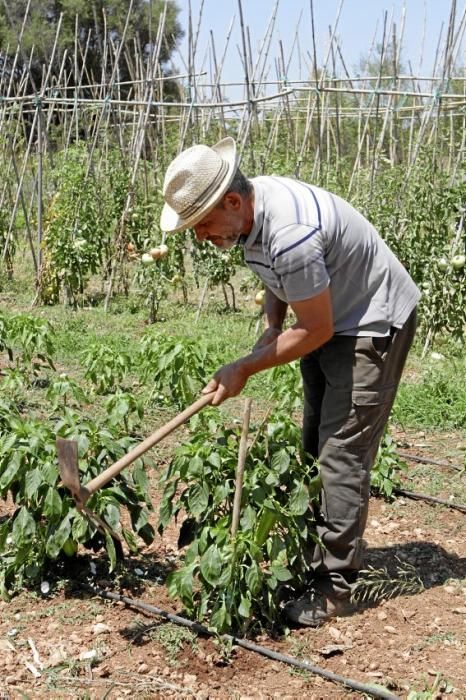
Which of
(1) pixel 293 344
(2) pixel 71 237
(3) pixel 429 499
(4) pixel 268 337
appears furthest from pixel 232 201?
(2) pixel 71 237

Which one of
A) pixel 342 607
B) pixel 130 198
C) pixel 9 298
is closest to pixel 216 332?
pixel 130 198

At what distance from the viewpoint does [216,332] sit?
8000mm

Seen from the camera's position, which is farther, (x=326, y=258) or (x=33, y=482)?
(x=33, y=482)

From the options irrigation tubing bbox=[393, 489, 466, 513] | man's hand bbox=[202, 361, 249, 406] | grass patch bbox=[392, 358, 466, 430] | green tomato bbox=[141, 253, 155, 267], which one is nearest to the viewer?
man's hand bbox=[202, 361, 249, 406]

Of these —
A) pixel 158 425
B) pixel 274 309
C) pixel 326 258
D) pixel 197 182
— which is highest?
pixel 197 182

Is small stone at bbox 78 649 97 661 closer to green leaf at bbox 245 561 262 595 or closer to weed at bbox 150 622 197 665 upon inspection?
weed at bbox 150 622 197 665

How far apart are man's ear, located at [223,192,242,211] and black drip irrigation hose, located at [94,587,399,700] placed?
147cm

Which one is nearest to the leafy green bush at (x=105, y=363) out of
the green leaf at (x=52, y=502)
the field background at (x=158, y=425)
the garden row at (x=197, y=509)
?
the field background at (x=158, y=425)

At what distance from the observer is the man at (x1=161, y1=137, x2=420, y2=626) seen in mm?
2768

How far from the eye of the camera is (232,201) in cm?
280

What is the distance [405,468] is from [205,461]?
1.75 metres

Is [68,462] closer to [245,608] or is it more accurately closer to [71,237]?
[245,608]

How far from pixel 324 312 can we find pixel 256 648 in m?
1.20

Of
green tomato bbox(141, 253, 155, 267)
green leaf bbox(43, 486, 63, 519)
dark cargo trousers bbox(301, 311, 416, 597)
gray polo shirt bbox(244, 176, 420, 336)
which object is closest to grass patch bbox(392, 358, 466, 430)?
dark cargo trousers bbox(301, 311, 416, 597)
